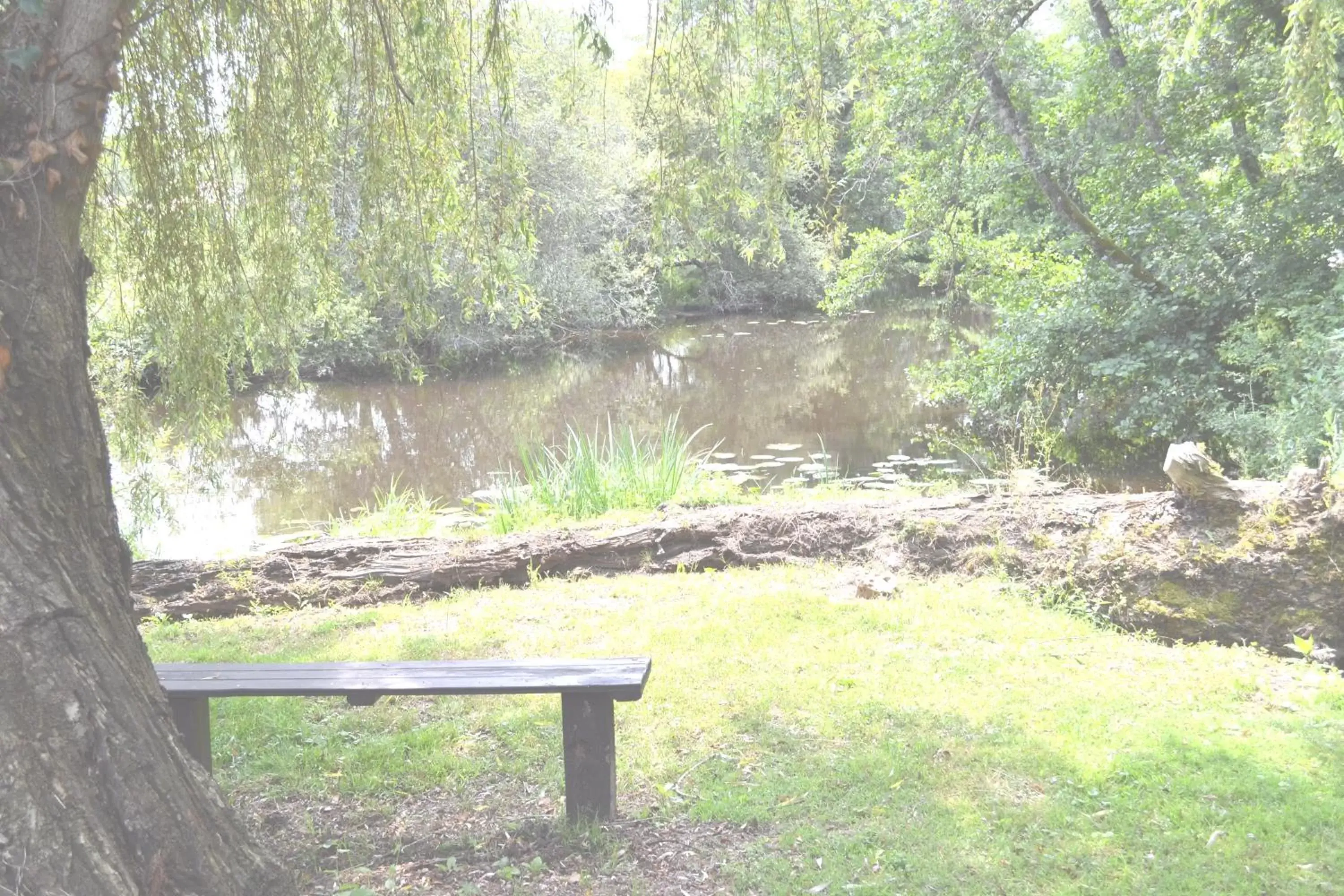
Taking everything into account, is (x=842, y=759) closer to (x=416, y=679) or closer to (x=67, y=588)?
(x=416, y=679)

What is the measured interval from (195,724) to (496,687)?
1142 mm

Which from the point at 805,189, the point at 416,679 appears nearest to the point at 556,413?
the point at 805,189

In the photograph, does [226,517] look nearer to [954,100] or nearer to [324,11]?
[324,11]

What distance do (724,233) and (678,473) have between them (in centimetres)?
372

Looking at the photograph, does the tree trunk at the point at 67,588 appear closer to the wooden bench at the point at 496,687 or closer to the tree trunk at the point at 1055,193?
the wooden bench at the point at 496,687

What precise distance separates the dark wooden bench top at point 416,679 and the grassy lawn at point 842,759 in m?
0.49

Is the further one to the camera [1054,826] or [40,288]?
[1054,826]

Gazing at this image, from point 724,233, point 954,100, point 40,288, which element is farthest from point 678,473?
point 40,288

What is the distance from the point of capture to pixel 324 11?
4285mm

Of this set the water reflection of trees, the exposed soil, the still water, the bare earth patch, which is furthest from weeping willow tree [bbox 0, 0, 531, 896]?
the water reflection of trees

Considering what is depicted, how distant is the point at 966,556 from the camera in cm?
572

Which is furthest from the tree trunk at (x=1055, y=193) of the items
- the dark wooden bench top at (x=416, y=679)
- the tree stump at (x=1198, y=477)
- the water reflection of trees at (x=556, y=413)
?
the dark wooden bench top at (x=416, y=679)

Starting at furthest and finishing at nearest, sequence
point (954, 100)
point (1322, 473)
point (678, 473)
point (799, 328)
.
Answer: point (799, 328) < point (954, 100) < point (678, 473) < point (1322, 473)

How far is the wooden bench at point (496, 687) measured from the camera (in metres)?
2.87
